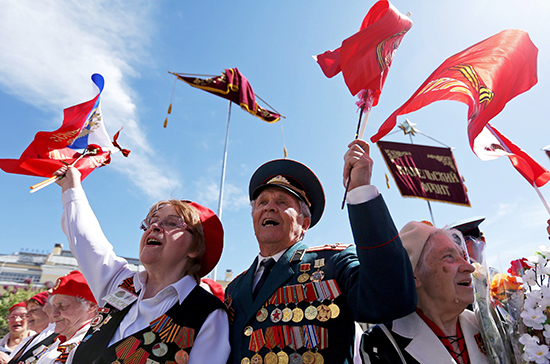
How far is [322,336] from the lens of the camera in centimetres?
188

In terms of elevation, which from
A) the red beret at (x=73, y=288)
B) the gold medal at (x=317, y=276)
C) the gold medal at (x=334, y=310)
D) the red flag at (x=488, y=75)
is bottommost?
the gold medal at (x=334, y=310)

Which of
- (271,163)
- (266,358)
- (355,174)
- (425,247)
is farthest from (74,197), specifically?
(425,247)

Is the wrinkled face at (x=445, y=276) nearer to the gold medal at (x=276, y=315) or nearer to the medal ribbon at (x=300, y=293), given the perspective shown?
the medal ribbon at (x=300, y=293)

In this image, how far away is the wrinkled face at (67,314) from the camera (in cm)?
365

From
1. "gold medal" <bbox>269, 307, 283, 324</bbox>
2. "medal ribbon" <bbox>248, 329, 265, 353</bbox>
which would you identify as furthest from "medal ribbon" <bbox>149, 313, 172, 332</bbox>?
"gold medal" <bbox>269, 307, 283, 324</bbox>

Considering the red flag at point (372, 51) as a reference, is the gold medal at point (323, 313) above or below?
below

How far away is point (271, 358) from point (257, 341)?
0.42ft

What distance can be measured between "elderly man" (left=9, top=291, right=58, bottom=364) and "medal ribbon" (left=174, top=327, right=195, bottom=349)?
289cm

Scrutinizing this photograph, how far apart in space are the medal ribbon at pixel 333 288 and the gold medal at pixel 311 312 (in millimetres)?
134

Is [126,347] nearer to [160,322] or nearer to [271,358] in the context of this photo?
[160,322]

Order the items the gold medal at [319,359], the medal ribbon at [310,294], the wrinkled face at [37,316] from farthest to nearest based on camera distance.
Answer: the wrinkled face at [37,316], the medal ribbon at [310,294], the gold medal at [319,359]

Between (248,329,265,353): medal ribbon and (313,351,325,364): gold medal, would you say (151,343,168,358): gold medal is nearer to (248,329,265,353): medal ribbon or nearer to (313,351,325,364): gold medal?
(248,329,265,353): medal ribbon

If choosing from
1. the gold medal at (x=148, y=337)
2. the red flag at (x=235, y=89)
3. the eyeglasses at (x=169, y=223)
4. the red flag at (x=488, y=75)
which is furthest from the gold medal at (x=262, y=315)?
the red flag at (x=235, y=89)

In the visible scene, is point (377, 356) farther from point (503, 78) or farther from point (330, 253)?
point (503, 78)
